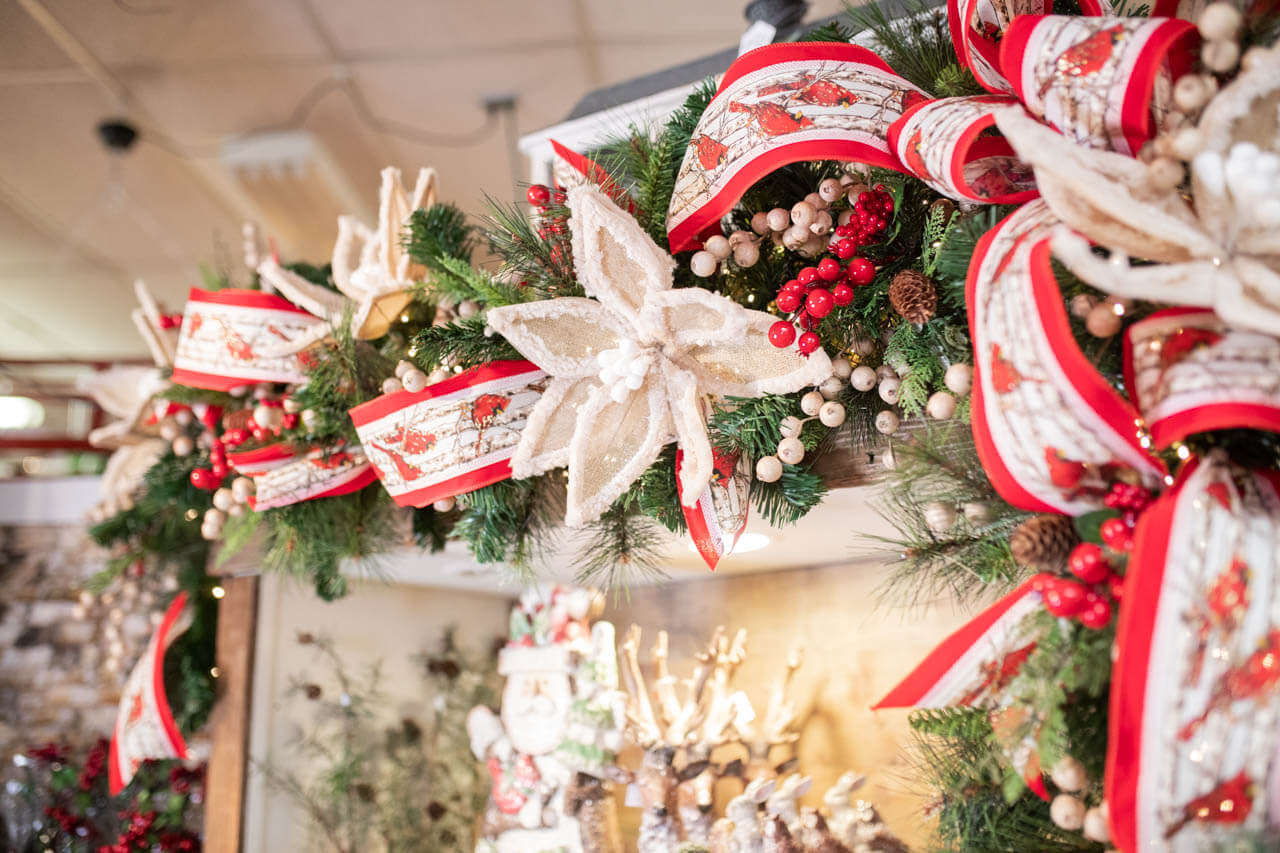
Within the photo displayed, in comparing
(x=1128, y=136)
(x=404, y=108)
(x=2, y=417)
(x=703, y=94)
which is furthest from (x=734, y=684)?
(x=2, y=417)

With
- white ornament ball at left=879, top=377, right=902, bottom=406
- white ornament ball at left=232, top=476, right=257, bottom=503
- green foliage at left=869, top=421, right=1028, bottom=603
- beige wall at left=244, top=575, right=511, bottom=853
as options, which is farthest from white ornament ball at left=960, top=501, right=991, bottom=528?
beige wall at left=244, top=575, right=511, bottom=853

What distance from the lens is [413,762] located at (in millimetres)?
1567

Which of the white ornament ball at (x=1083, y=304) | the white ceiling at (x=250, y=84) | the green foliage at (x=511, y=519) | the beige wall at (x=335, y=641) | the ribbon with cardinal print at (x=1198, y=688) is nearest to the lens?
the ribbon with cardinal print at (x=1198, y=688)

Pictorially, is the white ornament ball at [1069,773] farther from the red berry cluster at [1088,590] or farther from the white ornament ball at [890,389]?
the white ornament ball at [890,389]

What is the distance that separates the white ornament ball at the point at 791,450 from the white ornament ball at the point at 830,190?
193mm

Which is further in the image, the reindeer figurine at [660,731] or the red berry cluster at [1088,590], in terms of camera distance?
the reindeer figurine at [660,731]

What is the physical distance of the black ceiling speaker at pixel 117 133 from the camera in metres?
2.21

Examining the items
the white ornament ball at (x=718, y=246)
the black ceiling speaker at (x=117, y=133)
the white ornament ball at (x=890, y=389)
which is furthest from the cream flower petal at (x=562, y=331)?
the black ceiling speaker at (x=117, y=133)

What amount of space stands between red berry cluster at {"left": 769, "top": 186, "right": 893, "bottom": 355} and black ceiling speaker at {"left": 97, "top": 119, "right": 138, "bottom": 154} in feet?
7.03

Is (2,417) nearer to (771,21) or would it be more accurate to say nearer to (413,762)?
(413,762)

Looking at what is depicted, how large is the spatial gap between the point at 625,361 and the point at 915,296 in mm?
217

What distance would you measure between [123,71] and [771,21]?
5.65ft

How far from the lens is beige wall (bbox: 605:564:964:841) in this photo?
1.11 meters

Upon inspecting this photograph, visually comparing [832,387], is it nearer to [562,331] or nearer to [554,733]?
[562,331]
